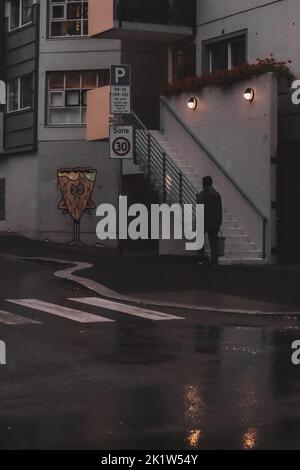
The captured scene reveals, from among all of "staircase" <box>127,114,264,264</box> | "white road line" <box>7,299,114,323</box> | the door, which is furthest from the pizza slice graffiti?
"white road line" <box>7,299,114,323</box>

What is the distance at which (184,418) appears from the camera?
21.6 feet

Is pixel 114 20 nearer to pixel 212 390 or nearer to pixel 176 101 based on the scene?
pixel 176 101

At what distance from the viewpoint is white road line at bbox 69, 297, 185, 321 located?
12680 millimetres

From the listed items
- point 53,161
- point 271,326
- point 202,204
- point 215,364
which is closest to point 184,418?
point 215,364

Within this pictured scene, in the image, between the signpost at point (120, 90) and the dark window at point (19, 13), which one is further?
the dark window at point (19, 13)

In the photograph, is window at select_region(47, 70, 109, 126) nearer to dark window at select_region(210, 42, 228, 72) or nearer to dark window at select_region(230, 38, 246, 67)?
dark window at select_region(210, 42, 228, 72)

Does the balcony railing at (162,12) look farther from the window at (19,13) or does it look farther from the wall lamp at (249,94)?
the window at (19,13)

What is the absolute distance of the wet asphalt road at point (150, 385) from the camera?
6086 millimetres

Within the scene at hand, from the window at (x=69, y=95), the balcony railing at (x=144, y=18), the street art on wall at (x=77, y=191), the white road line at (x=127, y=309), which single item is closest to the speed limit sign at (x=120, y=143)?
the white road line at (x=127, y=309)

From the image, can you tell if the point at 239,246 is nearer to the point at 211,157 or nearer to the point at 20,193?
the point at 211,157

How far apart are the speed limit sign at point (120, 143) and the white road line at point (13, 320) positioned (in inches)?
287

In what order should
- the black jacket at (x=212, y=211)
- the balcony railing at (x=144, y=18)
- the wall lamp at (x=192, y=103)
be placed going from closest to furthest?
the black jacket at (x=212, y=211) → the wall lamp at (x=192, y=103) → the balcony railing at (x=144, y=18)

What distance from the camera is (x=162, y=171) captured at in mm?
23031

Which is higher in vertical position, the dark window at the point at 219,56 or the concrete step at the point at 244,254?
the dark window at the point at 219,56
